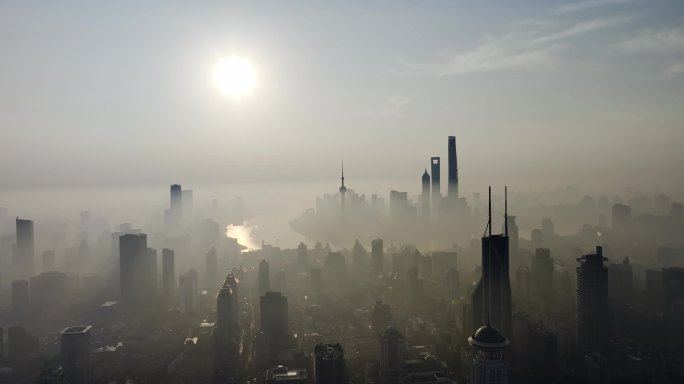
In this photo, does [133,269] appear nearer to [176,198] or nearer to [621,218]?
[176,198]

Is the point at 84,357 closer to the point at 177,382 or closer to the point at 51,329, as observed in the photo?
the point at 177,382

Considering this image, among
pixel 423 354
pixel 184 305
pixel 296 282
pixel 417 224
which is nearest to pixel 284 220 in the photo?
pixel 417 224

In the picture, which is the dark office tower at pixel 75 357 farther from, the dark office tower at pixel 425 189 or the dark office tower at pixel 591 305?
the dark office tower at pixel 425 189

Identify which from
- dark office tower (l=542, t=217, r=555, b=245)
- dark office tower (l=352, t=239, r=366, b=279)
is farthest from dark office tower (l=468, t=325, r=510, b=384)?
dark office tower (l=542, t=217, r=555, b=245)

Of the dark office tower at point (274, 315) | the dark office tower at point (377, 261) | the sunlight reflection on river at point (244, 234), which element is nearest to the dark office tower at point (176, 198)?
the sunlight reflection on river at point (244, 234)

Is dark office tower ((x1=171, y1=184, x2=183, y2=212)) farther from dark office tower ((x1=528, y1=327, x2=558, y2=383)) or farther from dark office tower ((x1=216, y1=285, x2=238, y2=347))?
dark office tower ((x1=528, y1=327, x2=558, y2=383))
